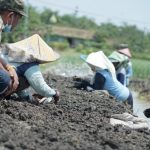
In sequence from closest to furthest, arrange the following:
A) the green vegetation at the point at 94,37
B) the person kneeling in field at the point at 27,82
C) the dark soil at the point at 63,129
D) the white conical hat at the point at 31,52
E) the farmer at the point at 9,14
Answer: the dark soil at the point at 63,129 → the person kneeling in field at the point at 27,82 → the farmer at the point at 9,14 → the white conical hat at the point at 31,52 → the green vegetation at the point at 94,37

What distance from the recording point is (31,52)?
705 centimetres

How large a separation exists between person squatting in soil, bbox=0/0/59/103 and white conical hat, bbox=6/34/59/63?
0.25 feet

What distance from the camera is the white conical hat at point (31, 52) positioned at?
273 inches

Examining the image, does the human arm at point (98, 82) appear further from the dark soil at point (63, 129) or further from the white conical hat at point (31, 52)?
the white conical hat at point (31, 52)

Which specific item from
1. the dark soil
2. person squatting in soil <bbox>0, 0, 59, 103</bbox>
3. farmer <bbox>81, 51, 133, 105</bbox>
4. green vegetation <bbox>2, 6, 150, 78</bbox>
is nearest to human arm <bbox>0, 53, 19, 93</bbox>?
person squatting in soil <bbox>0, 0, 59, 103</bbox>

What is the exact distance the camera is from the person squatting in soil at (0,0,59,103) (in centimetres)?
658

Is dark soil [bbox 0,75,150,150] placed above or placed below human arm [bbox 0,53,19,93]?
below

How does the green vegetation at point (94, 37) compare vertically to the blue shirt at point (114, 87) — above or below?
below

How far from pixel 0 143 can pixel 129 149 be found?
1.21 m

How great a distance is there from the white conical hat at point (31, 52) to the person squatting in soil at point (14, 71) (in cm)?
8

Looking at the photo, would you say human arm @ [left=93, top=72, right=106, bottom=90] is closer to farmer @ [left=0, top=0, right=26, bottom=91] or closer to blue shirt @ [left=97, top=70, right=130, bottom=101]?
blue shirt @ [left=97, top=70, right=130, bottom=101]

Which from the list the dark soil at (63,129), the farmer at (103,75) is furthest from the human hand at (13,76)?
the farmer at (103,75)

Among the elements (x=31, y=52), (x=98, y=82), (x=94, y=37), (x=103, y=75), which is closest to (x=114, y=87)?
(x=98, y=82)

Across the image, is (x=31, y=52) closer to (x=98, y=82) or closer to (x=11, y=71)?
(x=11, y=71)
